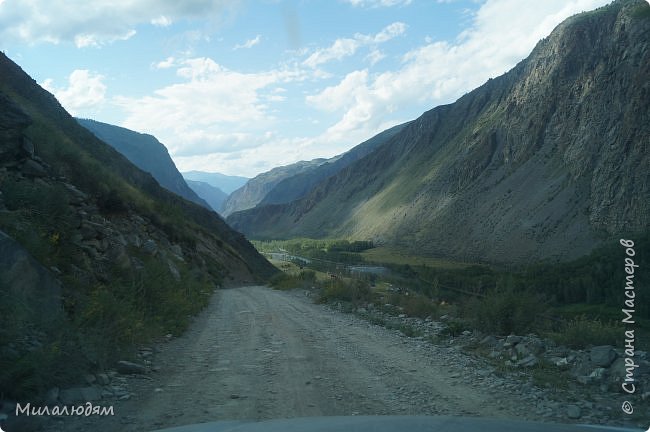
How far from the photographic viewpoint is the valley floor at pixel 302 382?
555 cm

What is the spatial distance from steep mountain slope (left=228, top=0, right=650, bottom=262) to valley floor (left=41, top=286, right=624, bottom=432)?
55.0 metres

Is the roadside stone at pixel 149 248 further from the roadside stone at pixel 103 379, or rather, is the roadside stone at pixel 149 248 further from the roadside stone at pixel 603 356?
the roadside stone at pixel 603 356

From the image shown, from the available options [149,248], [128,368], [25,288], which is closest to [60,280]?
[25,288]

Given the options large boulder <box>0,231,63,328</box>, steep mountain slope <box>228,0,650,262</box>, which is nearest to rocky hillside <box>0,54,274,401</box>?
large boulder <box>0,231,63,328</box>

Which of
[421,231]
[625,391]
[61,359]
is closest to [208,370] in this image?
[61,359]

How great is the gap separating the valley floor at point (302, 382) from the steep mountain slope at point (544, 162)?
181ft

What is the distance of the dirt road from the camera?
5566 millimetres

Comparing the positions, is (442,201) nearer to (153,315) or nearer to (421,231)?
(421,231)

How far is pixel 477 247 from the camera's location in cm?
7519

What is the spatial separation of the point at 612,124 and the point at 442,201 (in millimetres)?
36228

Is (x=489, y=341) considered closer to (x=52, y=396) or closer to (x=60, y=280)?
(x=52, y=396)

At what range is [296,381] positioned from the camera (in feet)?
22.6

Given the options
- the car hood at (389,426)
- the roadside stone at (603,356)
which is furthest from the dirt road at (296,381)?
the roadside stone at (603,356)

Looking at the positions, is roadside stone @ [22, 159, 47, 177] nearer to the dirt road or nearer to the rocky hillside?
the rocky hillside
